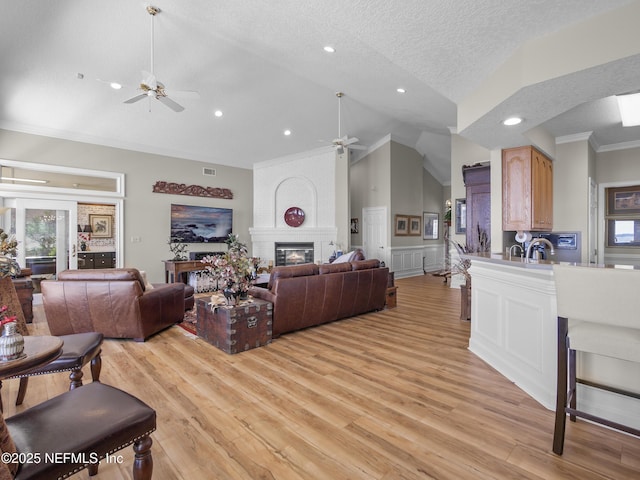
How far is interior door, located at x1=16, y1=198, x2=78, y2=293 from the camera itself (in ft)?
18.5

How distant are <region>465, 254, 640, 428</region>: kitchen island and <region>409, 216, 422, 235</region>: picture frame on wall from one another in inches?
236

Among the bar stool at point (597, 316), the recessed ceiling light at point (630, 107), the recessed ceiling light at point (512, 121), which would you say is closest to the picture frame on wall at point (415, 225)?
the recessed ceiling light at point (630, 107)

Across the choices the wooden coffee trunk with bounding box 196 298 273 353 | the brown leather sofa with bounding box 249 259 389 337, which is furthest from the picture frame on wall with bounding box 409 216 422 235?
the wooden coffee trunk with bounding box 196 298 273 353

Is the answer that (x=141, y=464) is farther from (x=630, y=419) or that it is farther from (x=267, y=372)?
(x=630, y=419)

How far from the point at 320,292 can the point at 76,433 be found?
3.03m

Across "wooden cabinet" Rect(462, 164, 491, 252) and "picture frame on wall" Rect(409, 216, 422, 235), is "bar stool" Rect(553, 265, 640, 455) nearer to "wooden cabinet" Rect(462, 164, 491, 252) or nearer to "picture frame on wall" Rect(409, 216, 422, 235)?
"wooden cabinet" Rect(462, 164, 491, 252)

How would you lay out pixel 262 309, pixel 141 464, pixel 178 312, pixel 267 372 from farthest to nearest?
pixel 178 312
pixel 262 309
pixel 267 372
pixel 141 464

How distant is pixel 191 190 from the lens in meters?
7.63

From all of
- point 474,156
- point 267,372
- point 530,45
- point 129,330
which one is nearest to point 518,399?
point 267,372

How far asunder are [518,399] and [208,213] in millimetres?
7321

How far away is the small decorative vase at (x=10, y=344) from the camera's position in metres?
1.40

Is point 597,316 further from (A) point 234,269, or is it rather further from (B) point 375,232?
(B) point 375,232

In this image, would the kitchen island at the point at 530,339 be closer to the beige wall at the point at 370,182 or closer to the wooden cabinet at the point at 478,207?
the wooden cabinet at the point at 478,207

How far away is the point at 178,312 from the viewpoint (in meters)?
4.33
